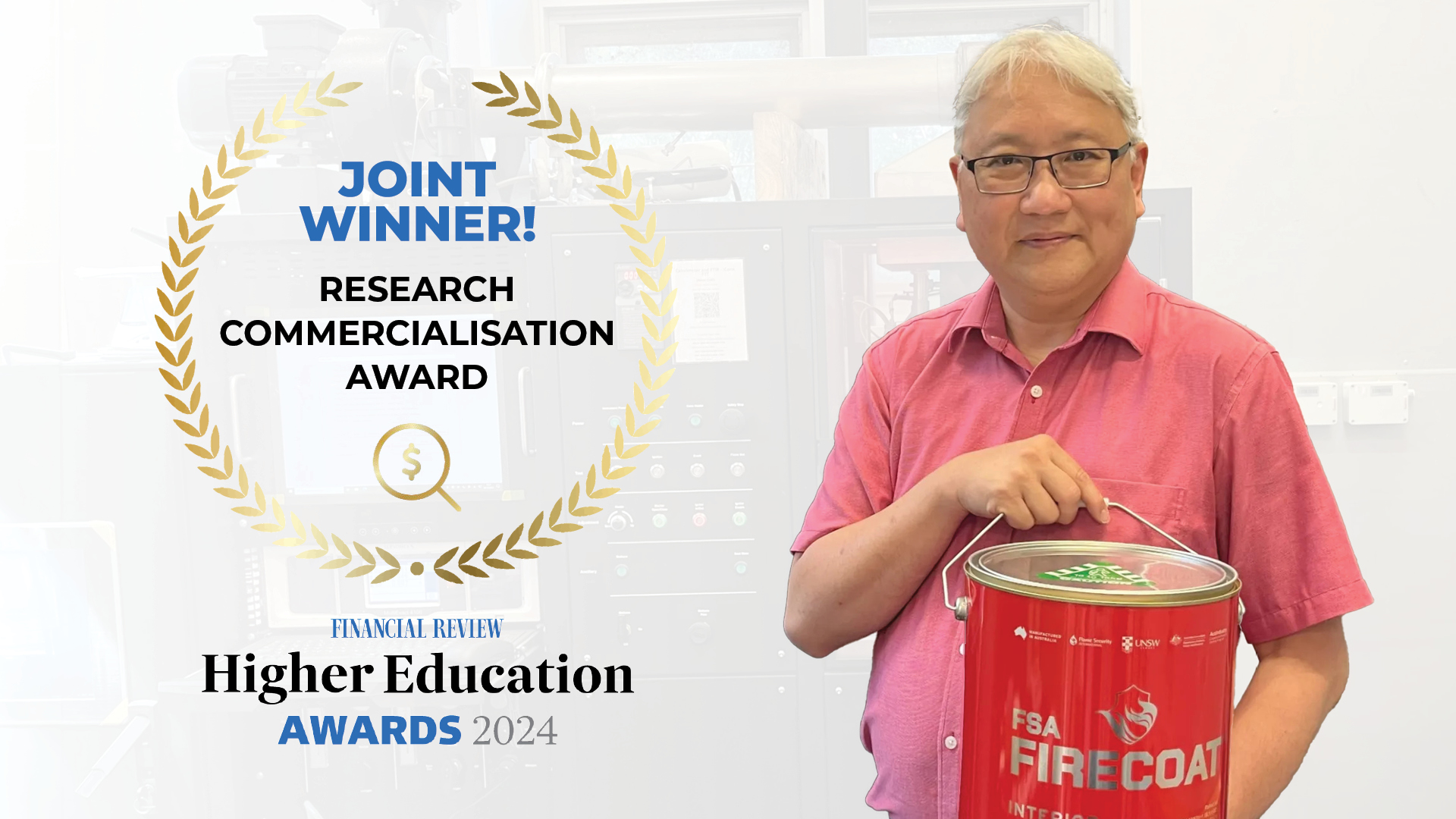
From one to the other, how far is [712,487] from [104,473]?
4.42 feet

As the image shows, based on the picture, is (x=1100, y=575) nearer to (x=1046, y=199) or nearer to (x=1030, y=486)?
(x=1030, y=486)

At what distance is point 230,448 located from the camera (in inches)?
90.4

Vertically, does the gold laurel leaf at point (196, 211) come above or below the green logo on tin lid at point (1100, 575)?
above

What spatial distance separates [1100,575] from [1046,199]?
1.12 feet

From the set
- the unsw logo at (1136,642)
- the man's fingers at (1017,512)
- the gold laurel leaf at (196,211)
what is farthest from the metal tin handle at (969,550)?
the gold laurel leaf at (196,211)

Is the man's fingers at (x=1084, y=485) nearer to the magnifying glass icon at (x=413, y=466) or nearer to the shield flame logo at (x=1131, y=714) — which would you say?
the shield flame logo at (x=1131, y=714)

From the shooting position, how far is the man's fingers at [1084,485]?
84 centimetres

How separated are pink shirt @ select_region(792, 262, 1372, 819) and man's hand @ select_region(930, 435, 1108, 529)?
3.5 inches

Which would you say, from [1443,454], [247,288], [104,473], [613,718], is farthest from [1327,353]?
[104,473]

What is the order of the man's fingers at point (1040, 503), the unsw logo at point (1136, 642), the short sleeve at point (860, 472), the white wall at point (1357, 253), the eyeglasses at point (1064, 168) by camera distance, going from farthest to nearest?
1. the white wall at point (1357, 253)
2. the short sleeve at point (860, 472)
3. the eyeglasses at point (1064, 168)
4. the man's fingers at point (1040, 503)
5. the unsw logo at point (1136, 642)

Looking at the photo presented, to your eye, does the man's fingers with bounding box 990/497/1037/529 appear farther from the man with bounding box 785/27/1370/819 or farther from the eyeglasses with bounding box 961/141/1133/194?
the eyeglasses with bounding box 961/141/1133/194

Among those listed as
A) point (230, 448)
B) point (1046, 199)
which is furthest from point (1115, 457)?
point (230, 448)

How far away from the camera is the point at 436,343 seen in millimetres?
2322

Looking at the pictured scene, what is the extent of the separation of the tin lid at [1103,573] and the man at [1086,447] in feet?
0.14
